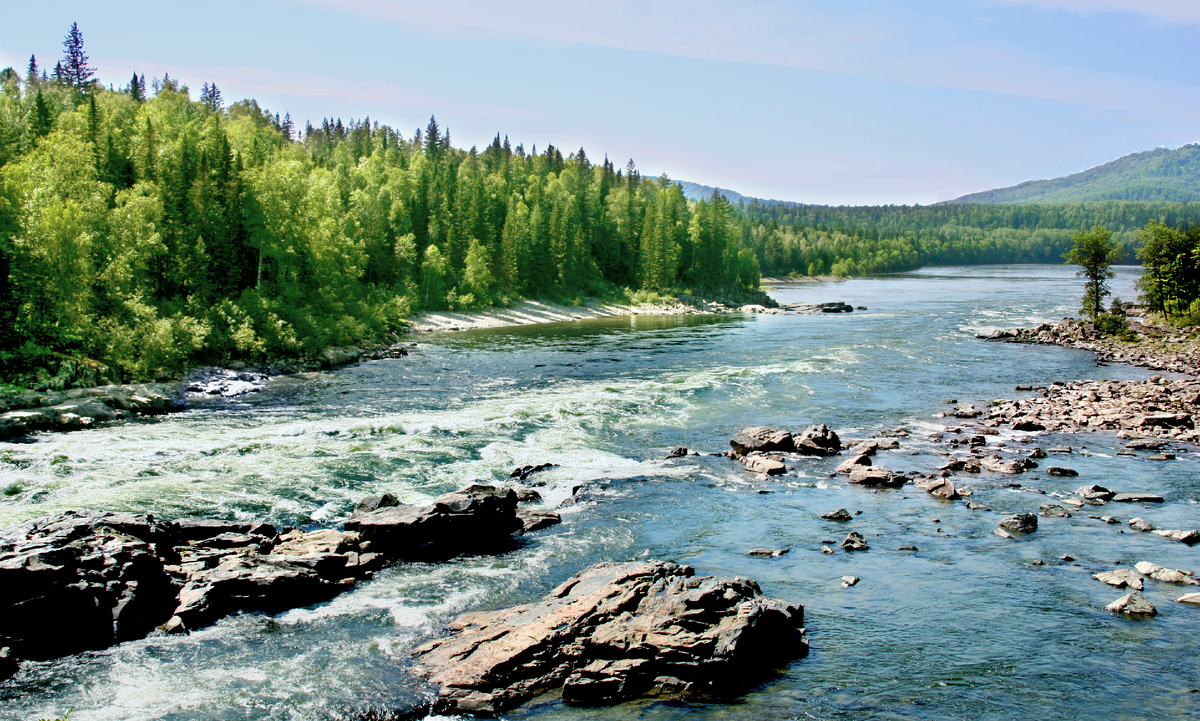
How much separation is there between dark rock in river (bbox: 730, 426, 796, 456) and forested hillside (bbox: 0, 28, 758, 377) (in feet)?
108

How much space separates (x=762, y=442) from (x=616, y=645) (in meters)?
17.3

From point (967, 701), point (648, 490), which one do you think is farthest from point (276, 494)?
point (967, 701)

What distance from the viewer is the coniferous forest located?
40.5 meters

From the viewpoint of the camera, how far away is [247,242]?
57.7m

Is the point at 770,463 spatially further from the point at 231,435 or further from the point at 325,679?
the point at 231,435

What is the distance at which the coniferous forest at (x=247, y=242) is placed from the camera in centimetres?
4047

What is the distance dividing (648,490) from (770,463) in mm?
5206

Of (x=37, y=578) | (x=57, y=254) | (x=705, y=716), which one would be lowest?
(x=705, y=716)

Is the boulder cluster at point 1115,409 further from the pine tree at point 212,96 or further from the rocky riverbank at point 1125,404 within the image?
the pine tree at point 212,96

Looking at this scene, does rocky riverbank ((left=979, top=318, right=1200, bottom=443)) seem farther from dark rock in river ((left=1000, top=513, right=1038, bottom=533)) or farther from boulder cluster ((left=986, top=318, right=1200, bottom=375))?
dark rock in river ((left=1000, top=513, right=1038, bottom=533))

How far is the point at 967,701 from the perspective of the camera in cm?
1237

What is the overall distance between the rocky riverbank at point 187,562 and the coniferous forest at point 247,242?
26011 millimetres

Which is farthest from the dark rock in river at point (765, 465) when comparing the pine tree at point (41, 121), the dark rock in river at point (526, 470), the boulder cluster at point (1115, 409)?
the pine tree at point (41, 121)

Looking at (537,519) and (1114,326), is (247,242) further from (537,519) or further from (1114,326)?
(1114,326)
